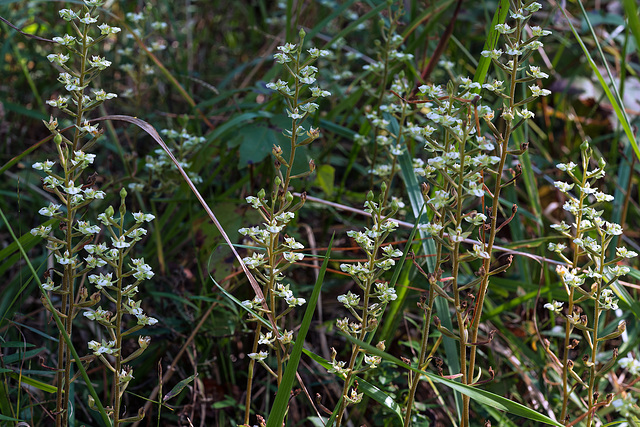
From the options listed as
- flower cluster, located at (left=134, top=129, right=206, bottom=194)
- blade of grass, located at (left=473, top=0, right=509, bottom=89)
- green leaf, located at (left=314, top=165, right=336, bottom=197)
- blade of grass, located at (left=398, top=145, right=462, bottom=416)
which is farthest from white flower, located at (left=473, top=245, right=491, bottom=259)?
flower cluster, located at (left=134, top=129, right=206, bottom=194)

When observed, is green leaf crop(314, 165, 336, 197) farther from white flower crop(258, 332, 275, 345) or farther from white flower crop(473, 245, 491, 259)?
white flower crop(473, 245, 491, 259)

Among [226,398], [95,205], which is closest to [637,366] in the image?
[226,398]

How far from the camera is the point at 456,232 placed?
1.32 meters

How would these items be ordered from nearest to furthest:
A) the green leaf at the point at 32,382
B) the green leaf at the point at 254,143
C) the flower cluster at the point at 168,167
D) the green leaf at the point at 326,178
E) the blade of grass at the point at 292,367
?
the blade of grass at the point at 292,367, the green leaf at the point at 32,382, the green leaf at the point at 254,143, the flower cluster at the point at 168,167, the green leaf at the point at 326,178

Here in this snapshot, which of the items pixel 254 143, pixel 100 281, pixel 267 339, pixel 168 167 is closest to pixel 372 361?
pixel 267 339

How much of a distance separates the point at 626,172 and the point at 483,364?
112 cm

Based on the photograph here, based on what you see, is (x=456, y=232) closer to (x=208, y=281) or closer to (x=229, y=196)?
(x=208, y=281)

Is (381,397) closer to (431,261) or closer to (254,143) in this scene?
(431,261)

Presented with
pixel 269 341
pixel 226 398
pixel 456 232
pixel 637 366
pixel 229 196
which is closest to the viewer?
pixel 637 366

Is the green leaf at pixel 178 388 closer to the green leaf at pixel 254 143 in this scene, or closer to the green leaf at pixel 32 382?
the green leaf at pixel 32 382

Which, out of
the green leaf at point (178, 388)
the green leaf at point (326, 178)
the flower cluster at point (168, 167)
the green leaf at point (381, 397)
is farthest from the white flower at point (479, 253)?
the flower cluster at point (168, 167)

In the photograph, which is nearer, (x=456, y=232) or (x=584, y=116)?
(x=456, y=232)

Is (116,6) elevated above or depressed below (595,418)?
above

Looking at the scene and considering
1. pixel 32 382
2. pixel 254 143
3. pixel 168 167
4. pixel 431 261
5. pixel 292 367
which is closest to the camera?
pixel 292 367
